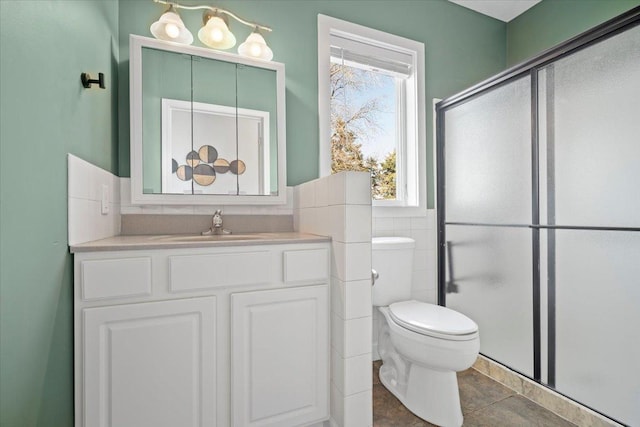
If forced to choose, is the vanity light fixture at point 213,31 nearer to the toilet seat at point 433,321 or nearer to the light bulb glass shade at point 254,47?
the light bulb glass shade at point 254,47

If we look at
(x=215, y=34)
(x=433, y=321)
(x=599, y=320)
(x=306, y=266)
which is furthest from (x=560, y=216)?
(x=215, y=34)

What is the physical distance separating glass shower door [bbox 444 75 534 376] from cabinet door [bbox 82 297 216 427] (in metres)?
1.65

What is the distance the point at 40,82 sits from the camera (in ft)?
2.62

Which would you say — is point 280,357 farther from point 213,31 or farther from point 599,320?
point 213,31

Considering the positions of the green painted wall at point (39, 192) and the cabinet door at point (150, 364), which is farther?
the cabinet door at point (150, 364)

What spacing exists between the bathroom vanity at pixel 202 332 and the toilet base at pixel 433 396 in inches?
19.3

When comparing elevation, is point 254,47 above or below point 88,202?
above

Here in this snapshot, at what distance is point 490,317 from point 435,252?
530 mm

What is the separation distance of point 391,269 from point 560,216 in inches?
35.4

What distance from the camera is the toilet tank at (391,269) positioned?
1815 millimetres

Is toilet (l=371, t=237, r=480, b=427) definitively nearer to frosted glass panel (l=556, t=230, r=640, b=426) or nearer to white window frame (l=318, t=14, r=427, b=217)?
white window frame (l=318, t=14, r=427, b=217)

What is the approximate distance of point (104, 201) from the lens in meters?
1.31

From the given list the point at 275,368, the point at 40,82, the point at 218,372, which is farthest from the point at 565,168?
the point at 40,82

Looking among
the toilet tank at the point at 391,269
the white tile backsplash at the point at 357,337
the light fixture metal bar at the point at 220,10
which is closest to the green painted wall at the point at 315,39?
the light fixture metal bar at the point at 220,10
